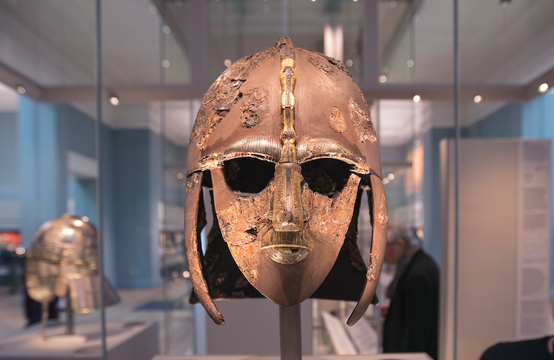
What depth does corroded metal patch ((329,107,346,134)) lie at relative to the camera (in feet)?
3.36

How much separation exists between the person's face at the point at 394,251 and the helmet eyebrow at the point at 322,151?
1374 millimetres

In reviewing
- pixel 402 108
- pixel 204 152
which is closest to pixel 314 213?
pixel 204 152

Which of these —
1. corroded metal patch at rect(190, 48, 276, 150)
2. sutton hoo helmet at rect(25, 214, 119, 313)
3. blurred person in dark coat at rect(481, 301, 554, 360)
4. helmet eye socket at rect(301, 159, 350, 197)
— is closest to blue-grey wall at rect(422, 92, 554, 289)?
blurred person in dark coat at rect(481, 301, 554, 360)

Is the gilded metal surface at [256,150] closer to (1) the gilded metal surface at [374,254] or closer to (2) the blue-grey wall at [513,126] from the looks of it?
(1) the gilded metal surface at [374,254]

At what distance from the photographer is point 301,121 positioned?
1.00 m

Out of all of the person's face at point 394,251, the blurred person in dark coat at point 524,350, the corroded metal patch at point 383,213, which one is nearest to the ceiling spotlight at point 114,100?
the corroded metal patch at point 383,213

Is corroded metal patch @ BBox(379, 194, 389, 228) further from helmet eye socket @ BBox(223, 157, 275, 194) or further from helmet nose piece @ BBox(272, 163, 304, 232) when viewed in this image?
helmet eye socket @ BBox(223, 157, 275, 194)

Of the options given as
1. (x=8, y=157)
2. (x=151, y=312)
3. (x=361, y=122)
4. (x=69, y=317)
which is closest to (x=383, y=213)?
(x=361, y=122)

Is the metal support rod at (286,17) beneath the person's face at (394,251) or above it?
above

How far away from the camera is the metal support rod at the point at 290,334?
118 centimetres

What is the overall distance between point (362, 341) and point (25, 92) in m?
2.42

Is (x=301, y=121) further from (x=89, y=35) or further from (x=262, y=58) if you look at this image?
(x=89, y=35)

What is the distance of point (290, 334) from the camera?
1.18 m

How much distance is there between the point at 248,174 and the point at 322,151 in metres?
0.64
